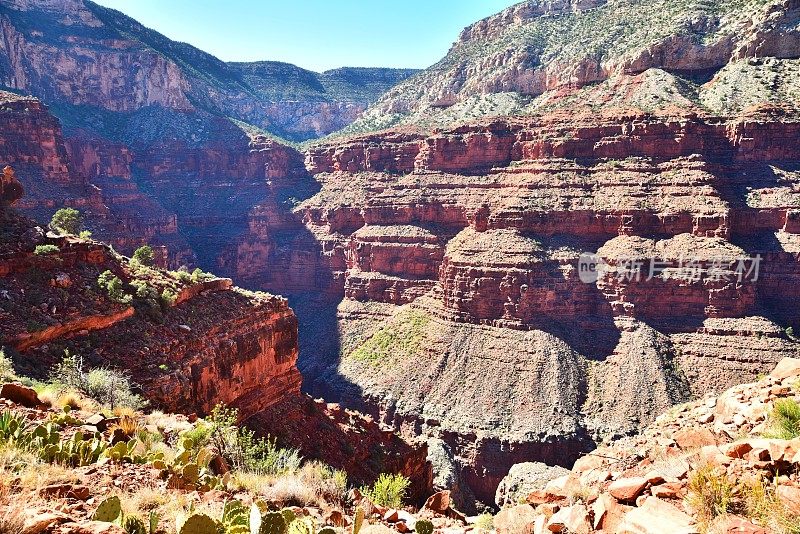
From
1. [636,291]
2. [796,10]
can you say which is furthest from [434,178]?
[796,10]

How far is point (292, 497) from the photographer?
11.6 meters

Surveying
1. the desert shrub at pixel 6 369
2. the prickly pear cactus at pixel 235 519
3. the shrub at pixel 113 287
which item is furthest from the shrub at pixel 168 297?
the prickly pear cactus at pixel 235 519

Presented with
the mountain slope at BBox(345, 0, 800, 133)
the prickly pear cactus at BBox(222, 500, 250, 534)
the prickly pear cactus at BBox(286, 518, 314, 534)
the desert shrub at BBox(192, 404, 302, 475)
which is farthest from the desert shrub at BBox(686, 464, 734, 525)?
the mountain slope at BBox(345, 0, 800, 133)

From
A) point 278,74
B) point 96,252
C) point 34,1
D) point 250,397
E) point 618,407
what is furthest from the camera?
point 278,74

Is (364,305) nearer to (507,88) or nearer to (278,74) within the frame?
(507,88)

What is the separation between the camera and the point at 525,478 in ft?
116

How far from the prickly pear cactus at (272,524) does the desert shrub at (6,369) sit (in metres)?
11.3

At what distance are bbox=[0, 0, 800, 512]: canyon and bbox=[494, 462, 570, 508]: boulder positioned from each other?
10.4 feet

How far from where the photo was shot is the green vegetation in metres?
56.6

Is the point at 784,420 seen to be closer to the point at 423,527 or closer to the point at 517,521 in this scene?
the point at 517,521

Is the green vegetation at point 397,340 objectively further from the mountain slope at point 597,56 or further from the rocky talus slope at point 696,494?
the rocky talus slope at point 696,494

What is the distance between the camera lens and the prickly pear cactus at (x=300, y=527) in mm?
7953

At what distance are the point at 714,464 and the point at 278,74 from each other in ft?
530

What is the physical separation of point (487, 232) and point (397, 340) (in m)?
15.9
